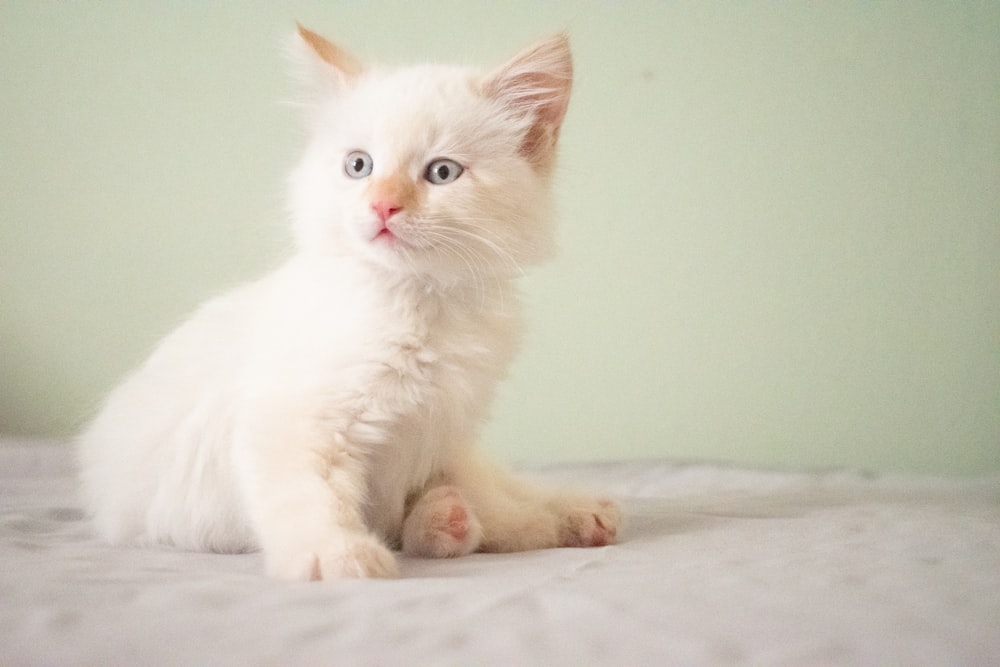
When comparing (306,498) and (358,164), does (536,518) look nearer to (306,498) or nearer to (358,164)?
(306,498)

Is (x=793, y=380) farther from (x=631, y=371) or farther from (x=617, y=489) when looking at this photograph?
(x=617, y=489)

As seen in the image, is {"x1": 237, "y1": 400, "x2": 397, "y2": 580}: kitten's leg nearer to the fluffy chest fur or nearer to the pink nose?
the fluffy chest fur

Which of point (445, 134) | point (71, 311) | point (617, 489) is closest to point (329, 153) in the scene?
point (445, 134)

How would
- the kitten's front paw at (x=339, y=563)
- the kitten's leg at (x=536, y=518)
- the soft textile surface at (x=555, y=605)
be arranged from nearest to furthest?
the soft textile surface at (x=555, y=605) < the kitten's front paw at (x=339, y=563) < the kitten's leg at (x=536, y=518)

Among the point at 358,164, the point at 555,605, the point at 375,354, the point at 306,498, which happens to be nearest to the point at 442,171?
the point at 358,164

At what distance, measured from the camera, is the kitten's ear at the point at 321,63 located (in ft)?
3.81

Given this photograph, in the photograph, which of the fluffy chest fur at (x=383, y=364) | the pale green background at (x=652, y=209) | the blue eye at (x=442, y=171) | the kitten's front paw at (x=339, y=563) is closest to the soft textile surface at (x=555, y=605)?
the kitten's front paw at (x=339, y=563)

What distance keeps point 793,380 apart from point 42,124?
2.34 m

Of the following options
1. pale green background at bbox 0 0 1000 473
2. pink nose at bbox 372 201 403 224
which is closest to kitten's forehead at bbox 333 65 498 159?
pink nose at bbox 372 201 403 224

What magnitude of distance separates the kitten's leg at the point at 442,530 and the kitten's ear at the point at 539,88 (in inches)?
22.7

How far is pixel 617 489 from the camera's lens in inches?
67.1

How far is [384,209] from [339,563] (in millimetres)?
462

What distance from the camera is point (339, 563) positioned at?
776 millimetres

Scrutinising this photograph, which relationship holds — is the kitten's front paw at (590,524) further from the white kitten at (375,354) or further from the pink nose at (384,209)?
the pink nose at (384,209)
